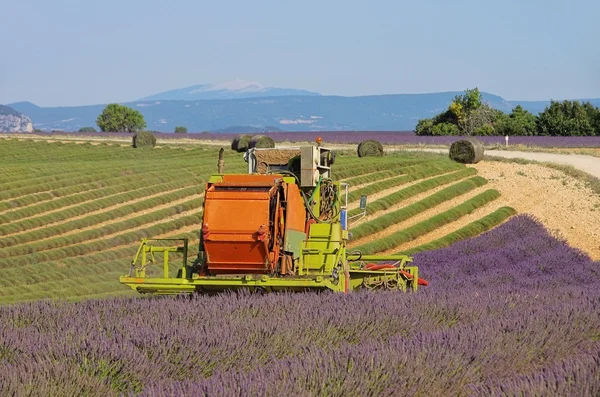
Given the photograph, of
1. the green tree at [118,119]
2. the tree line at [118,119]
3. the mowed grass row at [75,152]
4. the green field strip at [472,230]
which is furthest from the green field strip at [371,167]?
the green tree at [118,119]

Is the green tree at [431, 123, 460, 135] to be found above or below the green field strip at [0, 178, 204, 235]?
above

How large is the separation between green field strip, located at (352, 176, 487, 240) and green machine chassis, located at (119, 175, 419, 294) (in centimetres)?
932

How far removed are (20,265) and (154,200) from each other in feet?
27.4

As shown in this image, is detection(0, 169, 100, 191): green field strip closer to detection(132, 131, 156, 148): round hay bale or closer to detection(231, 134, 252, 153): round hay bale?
detection(231, 134, 252, 153): round hay bale

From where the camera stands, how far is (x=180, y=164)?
37.6 meters

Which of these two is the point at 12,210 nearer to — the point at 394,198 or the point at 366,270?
the point at 394,198

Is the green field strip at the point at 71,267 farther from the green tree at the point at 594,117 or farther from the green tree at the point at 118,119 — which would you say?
the green tree at the point at 118,119

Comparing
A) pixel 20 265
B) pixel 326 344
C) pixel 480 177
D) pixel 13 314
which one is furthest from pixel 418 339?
pixel 480 177

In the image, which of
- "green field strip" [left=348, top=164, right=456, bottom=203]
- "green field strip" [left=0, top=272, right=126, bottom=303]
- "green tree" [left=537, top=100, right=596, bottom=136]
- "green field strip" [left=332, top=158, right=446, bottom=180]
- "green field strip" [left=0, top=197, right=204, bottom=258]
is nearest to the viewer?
"green field strip" [left=0, top=272, right=126, bottom=303]

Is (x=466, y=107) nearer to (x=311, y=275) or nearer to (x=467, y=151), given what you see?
(x=467, y=151)

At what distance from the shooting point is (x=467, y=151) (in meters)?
35.2

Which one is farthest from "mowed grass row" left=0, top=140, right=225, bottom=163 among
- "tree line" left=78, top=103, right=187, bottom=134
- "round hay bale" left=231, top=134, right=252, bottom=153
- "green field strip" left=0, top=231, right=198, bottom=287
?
"tree line" left=78, top=103, right=187, bottom=134

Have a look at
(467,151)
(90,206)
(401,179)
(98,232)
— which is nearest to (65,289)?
(98,232)

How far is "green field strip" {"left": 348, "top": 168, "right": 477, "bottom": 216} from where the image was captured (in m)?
27.3
